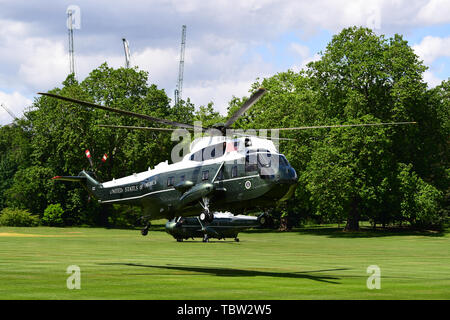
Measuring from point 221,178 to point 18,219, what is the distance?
90.0 meters

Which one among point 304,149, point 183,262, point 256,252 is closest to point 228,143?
point 183,262

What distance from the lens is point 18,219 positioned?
377 feet

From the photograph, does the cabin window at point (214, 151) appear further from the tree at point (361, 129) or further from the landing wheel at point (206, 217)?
the tree at point (361, 129)

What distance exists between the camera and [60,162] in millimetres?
116688

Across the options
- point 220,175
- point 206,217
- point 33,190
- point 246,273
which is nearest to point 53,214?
point 33,190

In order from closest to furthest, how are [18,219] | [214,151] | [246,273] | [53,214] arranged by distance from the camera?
[214,151], [246,273], [18,219], [53,214]

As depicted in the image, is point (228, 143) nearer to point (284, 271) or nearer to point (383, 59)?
point (284, 271)

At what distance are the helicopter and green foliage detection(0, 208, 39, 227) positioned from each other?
83.9 m

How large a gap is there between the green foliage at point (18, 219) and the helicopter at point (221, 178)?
83.9 meters

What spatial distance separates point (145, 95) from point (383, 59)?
4991cm

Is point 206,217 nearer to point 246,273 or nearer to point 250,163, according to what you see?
point 250,163

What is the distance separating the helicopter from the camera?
3253 cm

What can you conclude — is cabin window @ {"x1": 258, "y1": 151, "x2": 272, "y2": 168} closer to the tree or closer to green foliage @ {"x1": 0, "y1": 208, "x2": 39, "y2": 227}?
the tree

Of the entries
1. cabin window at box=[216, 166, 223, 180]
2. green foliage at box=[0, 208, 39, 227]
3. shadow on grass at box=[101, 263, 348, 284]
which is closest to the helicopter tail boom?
shadow on grass at box=[101, 263, 348, 284]
